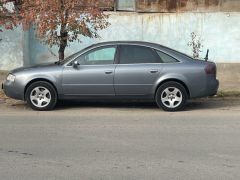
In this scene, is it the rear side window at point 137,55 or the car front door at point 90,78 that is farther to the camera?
the rear side window at point 137,55

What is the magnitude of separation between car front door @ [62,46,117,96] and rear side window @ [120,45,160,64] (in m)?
0.28

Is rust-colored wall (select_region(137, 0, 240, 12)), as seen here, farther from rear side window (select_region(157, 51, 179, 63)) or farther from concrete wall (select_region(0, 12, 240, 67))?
rear side window (select_region(157, 51, 179, 63))

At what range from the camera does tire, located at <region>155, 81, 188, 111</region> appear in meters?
10.9

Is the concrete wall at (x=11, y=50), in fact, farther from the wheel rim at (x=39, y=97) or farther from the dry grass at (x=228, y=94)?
the dry grass at (x=228, y=94)

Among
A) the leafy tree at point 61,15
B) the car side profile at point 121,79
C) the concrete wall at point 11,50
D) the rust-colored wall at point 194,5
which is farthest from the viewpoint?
the rust-colored wall at point 194,5

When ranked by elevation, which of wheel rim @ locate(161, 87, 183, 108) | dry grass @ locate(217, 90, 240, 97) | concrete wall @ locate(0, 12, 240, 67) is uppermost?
Result: concrete wall @ locate(0, 12, 240, 67)

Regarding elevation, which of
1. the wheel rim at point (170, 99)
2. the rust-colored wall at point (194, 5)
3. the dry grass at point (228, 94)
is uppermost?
the rust-colored wall at point (194, 5)

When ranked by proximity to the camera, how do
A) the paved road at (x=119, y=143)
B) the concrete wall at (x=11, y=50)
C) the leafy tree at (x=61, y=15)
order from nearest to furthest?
the paved road at (x=119, y=143), the leafy tree at (x=61, y=15), the concrete wall at (x=11, y=50)

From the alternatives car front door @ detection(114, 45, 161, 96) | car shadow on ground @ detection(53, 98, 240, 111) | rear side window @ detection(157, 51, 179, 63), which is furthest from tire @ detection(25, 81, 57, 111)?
rear side window @ detection(157, 51, 179, 63)

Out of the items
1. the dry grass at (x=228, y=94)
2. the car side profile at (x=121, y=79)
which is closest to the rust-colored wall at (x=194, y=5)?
the dry grass at (x=228, y=94)

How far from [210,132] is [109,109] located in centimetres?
320

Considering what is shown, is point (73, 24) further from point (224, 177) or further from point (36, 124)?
point (224, 177)

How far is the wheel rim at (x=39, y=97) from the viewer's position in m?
11.0

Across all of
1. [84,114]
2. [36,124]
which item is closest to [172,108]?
[84,114]
